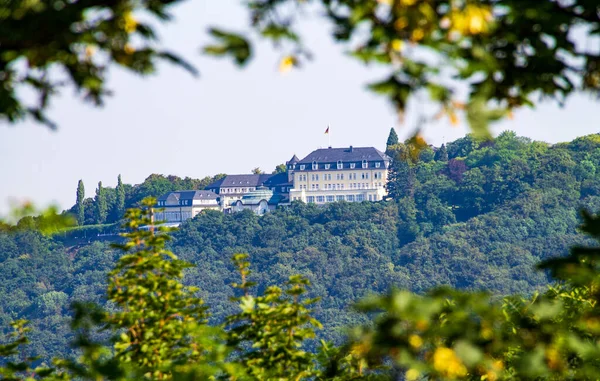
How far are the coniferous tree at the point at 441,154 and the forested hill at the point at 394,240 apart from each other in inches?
162

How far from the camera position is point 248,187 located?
17112 cm

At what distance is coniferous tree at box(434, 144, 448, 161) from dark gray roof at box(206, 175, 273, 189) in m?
25.8

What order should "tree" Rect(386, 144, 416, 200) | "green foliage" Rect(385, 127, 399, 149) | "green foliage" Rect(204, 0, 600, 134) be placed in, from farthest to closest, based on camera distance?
"green foliage" Rect(385, 127, 399, 149) → "tree" Rect(386, 144, 416, 200) → "green foliage" Rect(204, 0, 600, 134)

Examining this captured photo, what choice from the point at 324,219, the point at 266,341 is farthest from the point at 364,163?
the point at 266,341

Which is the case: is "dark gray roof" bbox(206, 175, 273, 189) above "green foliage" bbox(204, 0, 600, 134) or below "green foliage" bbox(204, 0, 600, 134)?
above

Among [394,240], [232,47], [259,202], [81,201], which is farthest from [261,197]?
[232,47]

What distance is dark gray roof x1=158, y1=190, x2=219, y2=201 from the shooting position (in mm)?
165875

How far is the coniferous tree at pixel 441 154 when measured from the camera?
168m

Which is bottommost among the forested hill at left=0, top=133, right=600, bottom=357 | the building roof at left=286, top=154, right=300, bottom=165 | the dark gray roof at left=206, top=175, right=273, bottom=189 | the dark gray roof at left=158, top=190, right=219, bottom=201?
the forested hill at left=0, top=133, right=600, bottom=357

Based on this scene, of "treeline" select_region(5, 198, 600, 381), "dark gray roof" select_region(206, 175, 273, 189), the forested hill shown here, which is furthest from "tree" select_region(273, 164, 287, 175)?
"treeline" select_region(5, 198, 600, 381)

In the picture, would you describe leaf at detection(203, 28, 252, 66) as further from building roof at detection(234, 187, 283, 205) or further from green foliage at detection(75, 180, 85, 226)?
green foliage at detection(75, 180, 85, 226)

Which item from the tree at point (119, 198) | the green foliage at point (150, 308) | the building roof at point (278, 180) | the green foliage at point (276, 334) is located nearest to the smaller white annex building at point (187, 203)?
the tree at point (119, 198)

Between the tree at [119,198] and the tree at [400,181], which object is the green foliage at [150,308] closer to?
the tree at [400,181]

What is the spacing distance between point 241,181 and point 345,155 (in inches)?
701
